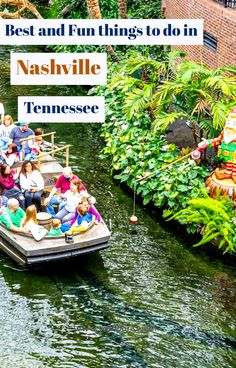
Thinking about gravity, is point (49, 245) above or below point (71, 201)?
below

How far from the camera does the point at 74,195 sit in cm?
1489

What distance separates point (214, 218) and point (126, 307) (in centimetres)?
288

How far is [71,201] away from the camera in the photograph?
583 inches

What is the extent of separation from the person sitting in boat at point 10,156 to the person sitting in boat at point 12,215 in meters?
2.24

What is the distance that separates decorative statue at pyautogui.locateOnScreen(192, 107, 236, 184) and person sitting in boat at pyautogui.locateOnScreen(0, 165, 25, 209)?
12.1 ft

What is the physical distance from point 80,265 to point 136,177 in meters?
3.37

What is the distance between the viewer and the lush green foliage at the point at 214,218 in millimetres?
14836

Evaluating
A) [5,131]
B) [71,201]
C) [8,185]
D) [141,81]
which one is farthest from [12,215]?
[141,81]

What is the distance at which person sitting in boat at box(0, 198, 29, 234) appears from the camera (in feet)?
46.9

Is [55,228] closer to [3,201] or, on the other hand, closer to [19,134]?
[3,201]

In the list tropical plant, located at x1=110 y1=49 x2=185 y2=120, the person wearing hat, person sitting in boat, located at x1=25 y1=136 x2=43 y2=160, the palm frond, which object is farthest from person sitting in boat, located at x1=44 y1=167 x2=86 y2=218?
tropical plant, located at x1=110 y1=49 x2=185 y2=120

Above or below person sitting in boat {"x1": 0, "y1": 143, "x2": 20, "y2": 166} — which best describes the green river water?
below

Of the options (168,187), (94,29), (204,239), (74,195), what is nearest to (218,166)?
(168,187)

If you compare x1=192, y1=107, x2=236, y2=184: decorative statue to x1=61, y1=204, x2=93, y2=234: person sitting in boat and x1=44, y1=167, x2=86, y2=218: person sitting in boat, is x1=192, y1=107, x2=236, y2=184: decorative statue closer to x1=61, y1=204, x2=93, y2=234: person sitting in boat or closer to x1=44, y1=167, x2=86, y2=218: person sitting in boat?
x1=44, y1=167, x2=86, y2=218: person sitting in boat
